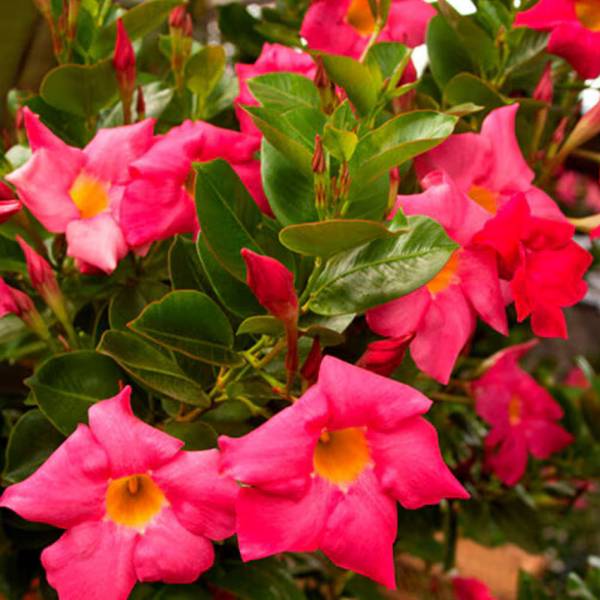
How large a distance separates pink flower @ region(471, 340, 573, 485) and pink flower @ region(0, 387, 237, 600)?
463 mm

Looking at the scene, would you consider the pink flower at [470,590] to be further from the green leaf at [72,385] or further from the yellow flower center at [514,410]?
the green leaf at [72,385]

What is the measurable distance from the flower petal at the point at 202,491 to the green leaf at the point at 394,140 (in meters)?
0.19

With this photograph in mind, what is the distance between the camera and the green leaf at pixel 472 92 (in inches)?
25.3

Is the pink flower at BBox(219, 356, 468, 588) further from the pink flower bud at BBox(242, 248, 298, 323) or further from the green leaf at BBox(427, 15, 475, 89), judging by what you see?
the green leaf at BBox(427, 15, 475, 89)

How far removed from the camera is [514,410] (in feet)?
2.77

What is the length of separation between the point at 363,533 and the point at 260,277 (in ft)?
0.50

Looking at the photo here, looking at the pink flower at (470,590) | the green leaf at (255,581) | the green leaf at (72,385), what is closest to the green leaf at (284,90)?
the green leaf at (72,385)

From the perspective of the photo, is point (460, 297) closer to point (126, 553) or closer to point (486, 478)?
point (126, 553)

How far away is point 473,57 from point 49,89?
37cm

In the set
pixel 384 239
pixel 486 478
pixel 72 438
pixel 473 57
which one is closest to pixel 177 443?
pixel 72 438

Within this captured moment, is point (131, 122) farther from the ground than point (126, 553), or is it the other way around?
point (131, 122)

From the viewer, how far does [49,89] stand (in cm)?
63

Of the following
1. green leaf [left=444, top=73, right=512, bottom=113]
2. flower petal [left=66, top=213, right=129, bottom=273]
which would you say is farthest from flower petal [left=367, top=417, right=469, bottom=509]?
green leaf [left=444, top=73, right=512, bottom=113]

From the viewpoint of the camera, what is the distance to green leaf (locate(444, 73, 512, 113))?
0.64 meters
